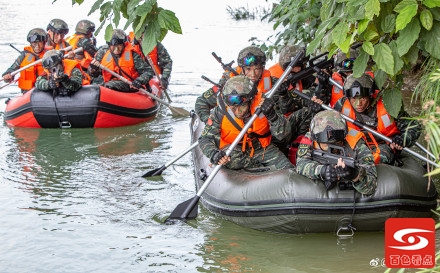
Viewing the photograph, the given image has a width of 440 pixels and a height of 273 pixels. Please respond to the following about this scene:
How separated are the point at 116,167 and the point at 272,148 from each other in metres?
2.41

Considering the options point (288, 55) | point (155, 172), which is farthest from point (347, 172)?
point (155, 172)

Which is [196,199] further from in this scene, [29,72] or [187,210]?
[29,72]

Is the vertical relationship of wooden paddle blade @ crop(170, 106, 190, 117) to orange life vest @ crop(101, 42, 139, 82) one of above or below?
below

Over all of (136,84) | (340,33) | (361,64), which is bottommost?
(136,84)

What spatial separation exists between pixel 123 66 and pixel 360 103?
5.04 metres

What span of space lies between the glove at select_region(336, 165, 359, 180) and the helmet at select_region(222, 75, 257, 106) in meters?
1.21

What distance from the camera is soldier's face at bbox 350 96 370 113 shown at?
22.5 ft

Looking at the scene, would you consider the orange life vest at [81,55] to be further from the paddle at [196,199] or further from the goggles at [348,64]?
the paddle at [196,199]

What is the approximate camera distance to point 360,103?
6.89 metres

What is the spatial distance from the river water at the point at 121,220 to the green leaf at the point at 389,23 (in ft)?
5.56

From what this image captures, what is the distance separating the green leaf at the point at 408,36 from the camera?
213 inches

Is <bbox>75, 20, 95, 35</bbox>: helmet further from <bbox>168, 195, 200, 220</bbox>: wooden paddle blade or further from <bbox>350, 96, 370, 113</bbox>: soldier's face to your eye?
<bbox>350, 96, 370, 113</bbox>: soldier's face

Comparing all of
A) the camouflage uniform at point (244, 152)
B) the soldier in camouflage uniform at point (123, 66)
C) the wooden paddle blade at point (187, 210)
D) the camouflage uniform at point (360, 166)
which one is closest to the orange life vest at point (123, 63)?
the soldier in camouflage uniform at point (123, 66)

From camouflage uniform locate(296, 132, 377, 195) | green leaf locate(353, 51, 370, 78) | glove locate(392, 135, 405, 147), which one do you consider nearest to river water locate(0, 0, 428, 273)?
camouflage uniform locate(296, 132, 377, 195)
